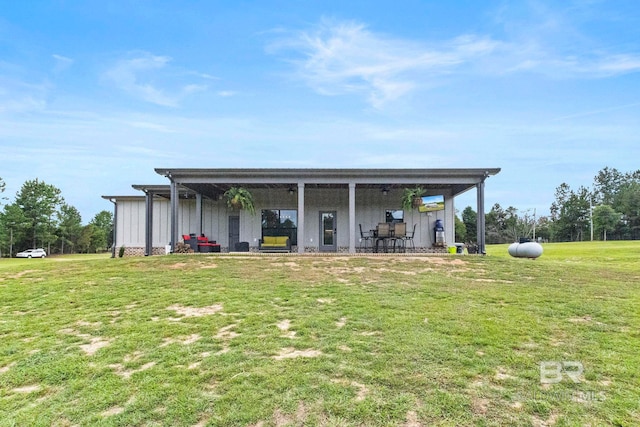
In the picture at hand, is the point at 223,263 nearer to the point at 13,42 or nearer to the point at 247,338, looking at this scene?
the point at 247,338

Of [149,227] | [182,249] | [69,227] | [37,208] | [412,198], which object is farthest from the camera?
[69,227]

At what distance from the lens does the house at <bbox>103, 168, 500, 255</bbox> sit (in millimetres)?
12273

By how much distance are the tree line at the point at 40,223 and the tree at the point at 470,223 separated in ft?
133

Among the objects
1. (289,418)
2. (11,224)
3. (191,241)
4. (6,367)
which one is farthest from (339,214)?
(11,224)

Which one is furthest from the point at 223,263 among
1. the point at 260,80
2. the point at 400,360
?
the point at 260,80

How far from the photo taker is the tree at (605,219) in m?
41.6

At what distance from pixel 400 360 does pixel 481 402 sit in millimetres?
801

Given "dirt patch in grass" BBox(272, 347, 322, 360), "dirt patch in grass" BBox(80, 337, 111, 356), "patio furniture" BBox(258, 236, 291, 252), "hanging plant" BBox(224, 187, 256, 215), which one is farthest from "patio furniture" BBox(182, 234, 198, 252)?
"dirt patch in grass" BBox(272, 347, 322, 360)

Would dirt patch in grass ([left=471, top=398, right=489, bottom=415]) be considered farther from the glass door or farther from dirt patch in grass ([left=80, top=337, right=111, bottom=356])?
the glass door

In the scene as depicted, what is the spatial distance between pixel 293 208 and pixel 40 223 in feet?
101

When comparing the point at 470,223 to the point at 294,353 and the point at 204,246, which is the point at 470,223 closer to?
the point at 204,246

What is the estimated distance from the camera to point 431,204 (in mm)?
13516

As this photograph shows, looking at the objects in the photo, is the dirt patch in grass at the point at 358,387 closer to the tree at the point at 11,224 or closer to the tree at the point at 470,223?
the tree at the point at 470,223

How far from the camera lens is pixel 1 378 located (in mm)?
3098
